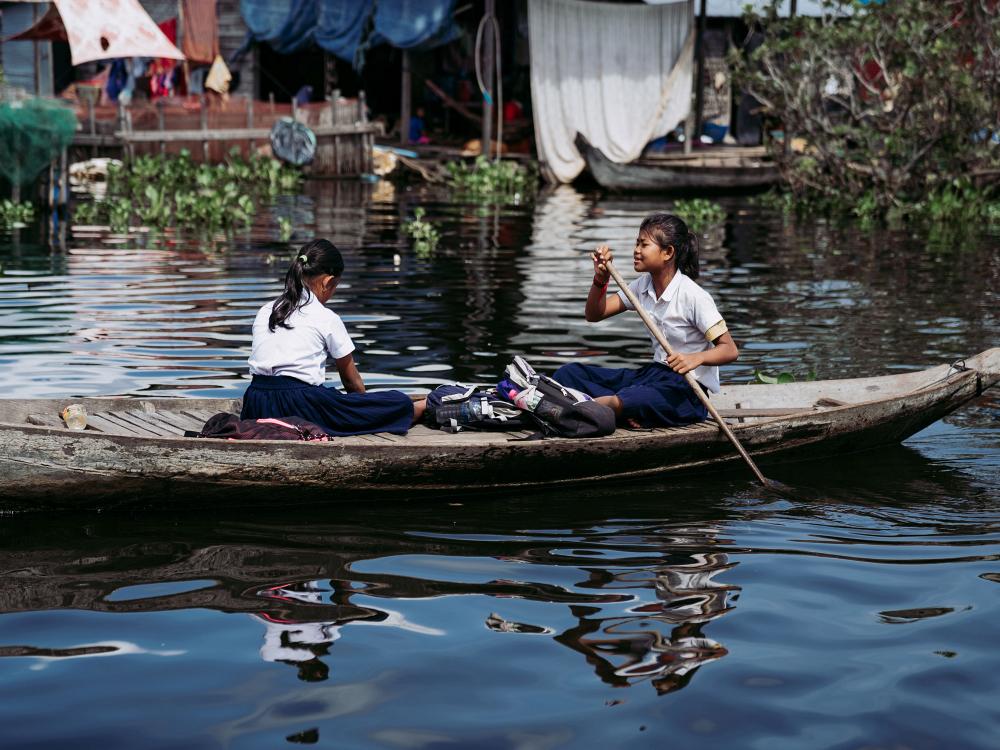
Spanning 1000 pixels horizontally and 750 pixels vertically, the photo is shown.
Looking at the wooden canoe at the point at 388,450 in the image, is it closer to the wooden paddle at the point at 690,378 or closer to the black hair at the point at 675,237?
the wooden paddle at the point at 690,378

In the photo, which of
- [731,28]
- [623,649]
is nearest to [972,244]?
[731,28]

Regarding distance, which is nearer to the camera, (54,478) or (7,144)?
(54,478)

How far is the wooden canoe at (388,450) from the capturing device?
5156 mm

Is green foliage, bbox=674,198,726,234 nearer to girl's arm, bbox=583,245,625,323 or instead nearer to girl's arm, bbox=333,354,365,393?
girl's arm, bbox=583,245,625,323

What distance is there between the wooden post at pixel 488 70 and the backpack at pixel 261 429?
1773 centimetres

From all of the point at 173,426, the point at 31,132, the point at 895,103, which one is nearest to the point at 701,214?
the point at 895,103

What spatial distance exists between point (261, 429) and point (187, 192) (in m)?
14.2

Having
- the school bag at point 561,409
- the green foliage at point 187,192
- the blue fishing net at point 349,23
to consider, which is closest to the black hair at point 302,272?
the school bag at point 561,409

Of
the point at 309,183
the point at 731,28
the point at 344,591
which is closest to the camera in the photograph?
the point at 344,591

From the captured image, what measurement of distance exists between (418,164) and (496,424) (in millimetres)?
19156

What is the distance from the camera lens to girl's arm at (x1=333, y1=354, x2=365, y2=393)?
5902mm

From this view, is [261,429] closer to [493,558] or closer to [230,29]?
[493,558]

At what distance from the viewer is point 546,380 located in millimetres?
5969

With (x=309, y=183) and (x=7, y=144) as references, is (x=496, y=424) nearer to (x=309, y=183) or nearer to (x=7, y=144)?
(x=7, y=144)
